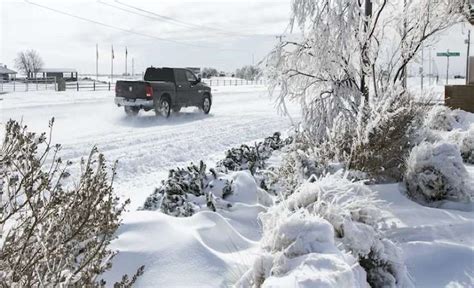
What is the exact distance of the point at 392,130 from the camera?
7.45m

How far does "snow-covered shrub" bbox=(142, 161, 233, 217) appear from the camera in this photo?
5.53 metres

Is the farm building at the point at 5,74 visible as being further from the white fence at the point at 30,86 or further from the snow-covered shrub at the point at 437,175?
the snow-covered shrub at the point at 437,175

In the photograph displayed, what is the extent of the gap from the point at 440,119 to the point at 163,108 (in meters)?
9.85

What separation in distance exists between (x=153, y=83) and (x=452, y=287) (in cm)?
1507

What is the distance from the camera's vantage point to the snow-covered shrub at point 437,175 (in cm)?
641

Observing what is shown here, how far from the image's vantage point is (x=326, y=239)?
326 centimetres

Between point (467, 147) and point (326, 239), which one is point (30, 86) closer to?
point (467, 147)

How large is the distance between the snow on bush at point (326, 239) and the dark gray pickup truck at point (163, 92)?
46.3ft

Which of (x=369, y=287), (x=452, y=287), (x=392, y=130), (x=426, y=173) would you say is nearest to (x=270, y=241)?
(x=369, y=287)

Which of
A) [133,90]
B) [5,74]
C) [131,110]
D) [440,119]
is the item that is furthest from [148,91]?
[5,74]

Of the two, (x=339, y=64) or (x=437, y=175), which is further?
(x=339, y=64)

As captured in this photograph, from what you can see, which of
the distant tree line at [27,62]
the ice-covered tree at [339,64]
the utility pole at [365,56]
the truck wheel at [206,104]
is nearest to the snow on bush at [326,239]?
the ice-covered tree at [339,64]

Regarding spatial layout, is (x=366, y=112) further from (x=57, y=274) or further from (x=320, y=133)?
(x=57, y=274)

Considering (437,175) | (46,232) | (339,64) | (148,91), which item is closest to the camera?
(46,232)
